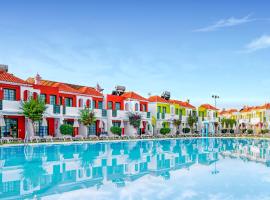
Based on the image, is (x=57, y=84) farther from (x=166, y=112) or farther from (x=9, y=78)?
(x=166, y=112)

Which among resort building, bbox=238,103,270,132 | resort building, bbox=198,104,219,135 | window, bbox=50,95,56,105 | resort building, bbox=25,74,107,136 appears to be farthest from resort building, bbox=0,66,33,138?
resort building, bbox=238,103,270,132

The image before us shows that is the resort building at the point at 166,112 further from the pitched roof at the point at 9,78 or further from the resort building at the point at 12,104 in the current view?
the pitched roof at the point at 9,78

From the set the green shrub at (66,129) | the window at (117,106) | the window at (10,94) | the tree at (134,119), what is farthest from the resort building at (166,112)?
the window at (10,94)

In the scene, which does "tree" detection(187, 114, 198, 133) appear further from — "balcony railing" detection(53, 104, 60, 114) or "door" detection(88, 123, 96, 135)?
"balcony railing" detection(53, 104, 60, 114)

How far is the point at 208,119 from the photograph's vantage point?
65938 millimetres

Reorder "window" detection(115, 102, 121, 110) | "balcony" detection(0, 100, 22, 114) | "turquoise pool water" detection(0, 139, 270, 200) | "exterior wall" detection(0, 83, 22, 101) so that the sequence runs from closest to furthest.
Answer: "turquoise pool water" detection(0, 139, 270, 200), "balcony" detection(0, 100, 22, 114), "exterior wall" detection(0, 83, 22, 101), "window" detection(115, 102, 121, 110)

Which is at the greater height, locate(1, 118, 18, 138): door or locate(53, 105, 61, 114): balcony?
locate(53, 105, 61, 114): balcony

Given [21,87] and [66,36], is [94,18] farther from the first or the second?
[21,87]

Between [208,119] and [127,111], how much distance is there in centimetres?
2485

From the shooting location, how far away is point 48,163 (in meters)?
19.5

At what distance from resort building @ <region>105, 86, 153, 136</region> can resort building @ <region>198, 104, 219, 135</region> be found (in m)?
16.7

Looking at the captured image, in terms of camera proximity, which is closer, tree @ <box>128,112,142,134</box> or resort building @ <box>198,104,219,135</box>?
tree @ <box>128,112,142,134</box>

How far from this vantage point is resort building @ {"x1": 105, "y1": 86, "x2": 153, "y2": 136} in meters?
45.2

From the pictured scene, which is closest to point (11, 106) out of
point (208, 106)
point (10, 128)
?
point (10, 128)
